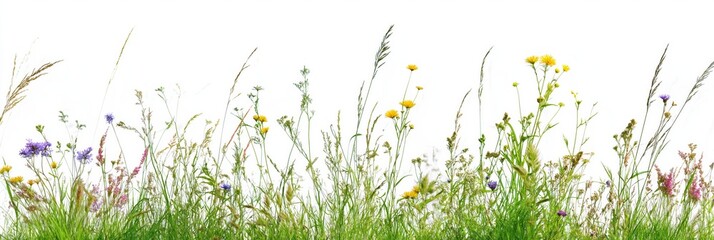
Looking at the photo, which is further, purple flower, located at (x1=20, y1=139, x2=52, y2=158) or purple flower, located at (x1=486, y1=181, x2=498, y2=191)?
purple flower, located at (x1=20, y1=139, x2=52, y2=158)

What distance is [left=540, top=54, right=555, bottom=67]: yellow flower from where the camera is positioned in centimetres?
312

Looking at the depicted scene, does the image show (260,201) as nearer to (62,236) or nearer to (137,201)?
(137,201)

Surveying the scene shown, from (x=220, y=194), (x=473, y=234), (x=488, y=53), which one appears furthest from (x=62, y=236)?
(x=488, y=53)

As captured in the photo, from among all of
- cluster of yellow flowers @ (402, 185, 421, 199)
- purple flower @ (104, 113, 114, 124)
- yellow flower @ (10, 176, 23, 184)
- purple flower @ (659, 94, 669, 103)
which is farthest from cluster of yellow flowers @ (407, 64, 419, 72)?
yellow flower @ (10, 176, 23, 184)

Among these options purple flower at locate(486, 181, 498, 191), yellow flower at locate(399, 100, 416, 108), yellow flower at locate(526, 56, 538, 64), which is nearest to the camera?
yellow flower at locate(526, 56, 538, 64)

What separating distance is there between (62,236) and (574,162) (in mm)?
2170

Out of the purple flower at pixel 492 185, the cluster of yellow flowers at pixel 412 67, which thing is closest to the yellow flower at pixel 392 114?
the cluster of yellow flowers at pixel 412 67

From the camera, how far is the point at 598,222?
378 centimetres

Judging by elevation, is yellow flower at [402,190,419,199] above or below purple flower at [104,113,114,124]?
below

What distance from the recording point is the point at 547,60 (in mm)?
3133

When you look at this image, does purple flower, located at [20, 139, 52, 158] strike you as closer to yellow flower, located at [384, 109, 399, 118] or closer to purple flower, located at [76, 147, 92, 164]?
purple flower, located at [76, 147, 92, 164]

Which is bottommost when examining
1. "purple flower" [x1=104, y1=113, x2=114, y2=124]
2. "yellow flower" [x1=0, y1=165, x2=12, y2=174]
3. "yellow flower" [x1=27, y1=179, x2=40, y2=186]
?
"yellow flower" [x1=0, y1=165, x2=12, y2=174]

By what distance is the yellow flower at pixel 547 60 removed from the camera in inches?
123

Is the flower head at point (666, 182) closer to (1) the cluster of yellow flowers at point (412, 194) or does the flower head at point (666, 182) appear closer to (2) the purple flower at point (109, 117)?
(1) the cluster of yellow flowers at point (412, 194)
